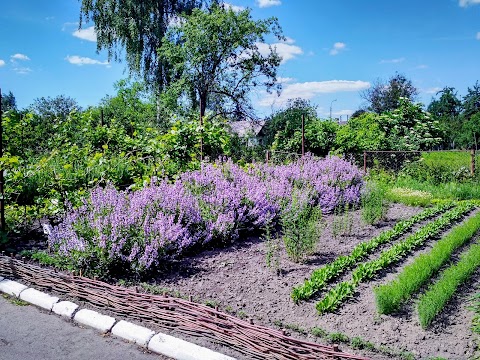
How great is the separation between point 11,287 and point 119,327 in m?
1.83

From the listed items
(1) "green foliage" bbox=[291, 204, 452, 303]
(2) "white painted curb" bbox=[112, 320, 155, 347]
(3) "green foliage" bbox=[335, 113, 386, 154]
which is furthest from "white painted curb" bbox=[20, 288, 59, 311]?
(3) "green foliage" bbox=[335, 113, 386, 154]

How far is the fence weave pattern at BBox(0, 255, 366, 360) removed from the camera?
3.44m

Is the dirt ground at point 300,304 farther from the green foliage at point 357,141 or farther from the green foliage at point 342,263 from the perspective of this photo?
the green foliage at point 357,141

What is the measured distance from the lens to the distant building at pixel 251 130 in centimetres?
1922

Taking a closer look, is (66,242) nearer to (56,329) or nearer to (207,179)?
(56,329)

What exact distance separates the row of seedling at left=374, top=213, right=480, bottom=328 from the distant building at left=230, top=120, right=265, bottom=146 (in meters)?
12.9

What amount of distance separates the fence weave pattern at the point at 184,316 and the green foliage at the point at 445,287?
42.5 inches

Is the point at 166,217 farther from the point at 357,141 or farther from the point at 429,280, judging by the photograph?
the point at 357,141

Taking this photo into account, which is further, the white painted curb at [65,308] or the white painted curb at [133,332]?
the white painted curb at [65,308]

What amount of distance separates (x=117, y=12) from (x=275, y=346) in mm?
24915

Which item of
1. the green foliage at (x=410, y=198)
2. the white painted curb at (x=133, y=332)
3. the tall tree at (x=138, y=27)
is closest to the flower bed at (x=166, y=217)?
the white painted curb at (x=133, y=332)

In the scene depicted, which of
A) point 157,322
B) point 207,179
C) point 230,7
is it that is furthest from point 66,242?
point 230,7

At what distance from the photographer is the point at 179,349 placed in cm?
366

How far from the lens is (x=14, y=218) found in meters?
7.19
